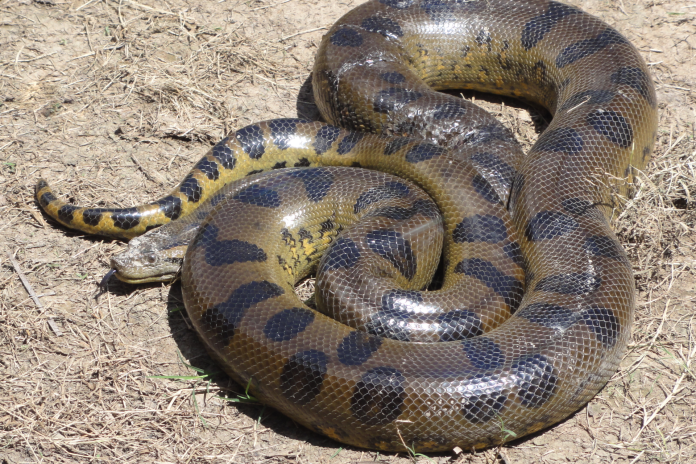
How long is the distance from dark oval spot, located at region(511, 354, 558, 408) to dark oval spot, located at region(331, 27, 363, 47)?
15.7 feet

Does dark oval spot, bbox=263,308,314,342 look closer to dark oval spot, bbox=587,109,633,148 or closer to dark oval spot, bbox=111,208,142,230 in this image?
dark oval spot, bbox=111,208,142,230

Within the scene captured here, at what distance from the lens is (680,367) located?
19.1ft

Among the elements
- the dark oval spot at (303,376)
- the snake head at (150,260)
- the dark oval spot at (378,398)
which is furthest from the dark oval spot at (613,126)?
the snake head at (150,260)

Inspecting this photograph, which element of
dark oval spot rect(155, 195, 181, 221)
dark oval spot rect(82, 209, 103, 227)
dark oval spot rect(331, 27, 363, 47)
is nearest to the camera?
dark oval spot rect(82, 209, 103, 227)

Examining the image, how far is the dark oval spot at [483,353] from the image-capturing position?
5.07 m

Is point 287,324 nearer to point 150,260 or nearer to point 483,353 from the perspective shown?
point 483,353

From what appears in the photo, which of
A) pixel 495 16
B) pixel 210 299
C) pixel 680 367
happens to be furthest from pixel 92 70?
pixel 680 367

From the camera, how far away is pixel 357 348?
520 centimetres

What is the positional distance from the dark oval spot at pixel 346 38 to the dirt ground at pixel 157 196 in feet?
3.14

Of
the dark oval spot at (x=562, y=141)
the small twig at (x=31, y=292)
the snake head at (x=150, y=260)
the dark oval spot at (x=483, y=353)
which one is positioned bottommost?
the small twig at (x=31, y=292)

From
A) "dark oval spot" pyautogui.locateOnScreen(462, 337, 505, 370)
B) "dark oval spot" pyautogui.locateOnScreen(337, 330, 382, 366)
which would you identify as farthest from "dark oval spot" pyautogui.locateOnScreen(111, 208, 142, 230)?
"dark oval spot" pyautogui.locateOnScreen(462, 337, 505, 370)

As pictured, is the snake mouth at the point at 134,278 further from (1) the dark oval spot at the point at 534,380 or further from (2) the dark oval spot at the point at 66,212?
(1) the dark oval spot at the point at 534,380

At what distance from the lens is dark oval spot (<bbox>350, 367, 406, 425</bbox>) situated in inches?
193

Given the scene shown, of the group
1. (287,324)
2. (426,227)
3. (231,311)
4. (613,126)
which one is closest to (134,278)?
(231,311)
